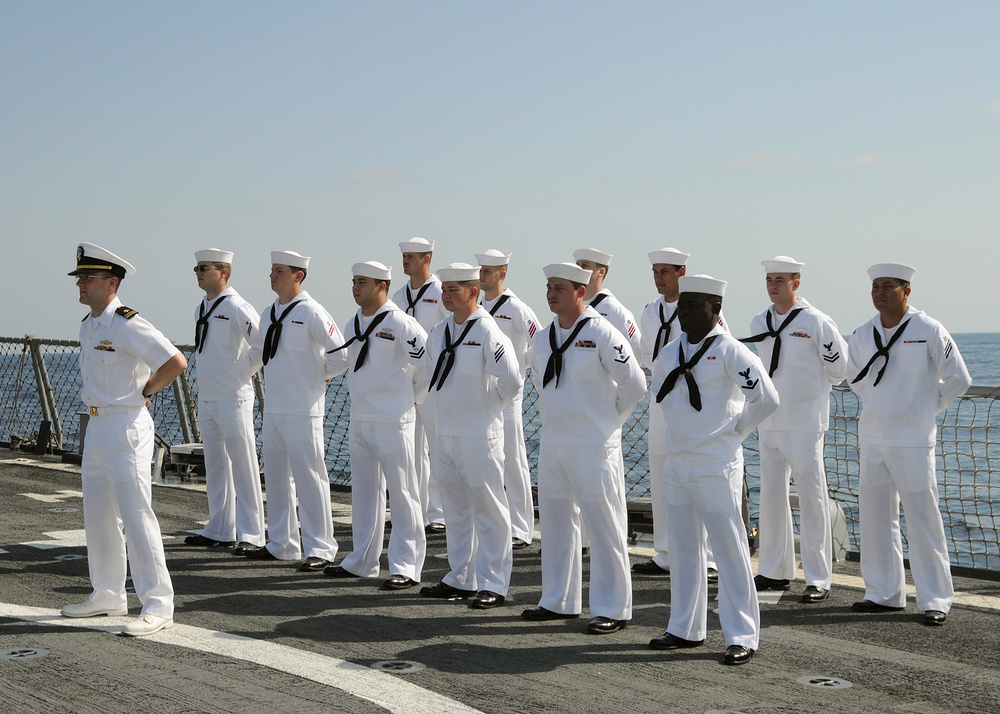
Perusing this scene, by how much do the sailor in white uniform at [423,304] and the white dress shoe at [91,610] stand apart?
11.6 ft

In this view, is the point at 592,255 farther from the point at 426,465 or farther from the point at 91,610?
the point at 91,610

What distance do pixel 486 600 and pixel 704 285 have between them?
2518 millimetres

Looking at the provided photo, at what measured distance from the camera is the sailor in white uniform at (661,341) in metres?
8.62

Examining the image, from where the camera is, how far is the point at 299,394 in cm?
902

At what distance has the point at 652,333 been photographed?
891 cm

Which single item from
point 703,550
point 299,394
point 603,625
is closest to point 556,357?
point 703,550

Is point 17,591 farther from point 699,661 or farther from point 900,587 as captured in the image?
point 900,587

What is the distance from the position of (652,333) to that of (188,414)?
7.18m

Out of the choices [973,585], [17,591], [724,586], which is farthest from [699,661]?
[17,591]

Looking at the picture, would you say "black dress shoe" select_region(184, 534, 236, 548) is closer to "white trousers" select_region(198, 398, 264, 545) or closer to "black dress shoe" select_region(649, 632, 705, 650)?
"white trousers" select_region(198, 398, 264, 545)

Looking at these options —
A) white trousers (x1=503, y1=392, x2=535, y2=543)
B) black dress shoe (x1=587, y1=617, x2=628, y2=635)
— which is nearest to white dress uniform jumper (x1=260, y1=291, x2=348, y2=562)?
white trousers (x1=503, y1=392, x2=535, y2=543)

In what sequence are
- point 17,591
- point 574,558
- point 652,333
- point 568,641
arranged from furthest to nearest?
point 652,333
point 17,591
point 574,558
point 568,641

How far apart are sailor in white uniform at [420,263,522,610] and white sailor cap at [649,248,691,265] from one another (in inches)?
59.4

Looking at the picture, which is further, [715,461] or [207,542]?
[207,542]
